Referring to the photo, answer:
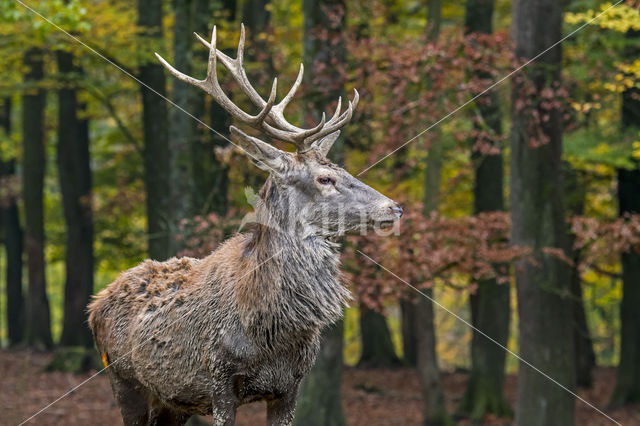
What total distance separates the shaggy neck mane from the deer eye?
242 mm

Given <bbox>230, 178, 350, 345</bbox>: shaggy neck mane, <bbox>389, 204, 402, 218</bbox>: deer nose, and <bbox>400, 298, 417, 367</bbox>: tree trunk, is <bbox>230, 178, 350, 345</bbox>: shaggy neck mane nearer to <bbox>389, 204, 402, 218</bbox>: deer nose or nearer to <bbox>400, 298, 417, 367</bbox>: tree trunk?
<bbox>389, 204, 402, 218</bbox>: deer nose

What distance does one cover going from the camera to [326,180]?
5.38 m

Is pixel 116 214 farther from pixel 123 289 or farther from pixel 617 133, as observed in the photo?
pixel 123 289

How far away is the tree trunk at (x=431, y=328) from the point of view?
12.6 metres

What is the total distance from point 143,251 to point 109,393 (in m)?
4.00

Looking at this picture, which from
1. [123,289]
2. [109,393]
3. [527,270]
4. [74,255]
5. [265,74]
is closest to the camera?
[123,289]

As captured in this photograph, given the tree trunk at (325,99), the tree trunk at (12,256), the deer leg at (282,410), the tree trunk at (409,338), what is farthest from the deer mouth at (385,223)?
the tree trunk at (12,256)

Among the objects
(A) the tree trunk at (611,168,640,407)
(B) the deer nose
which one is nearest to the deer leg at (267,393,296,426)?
(B) the deer nose

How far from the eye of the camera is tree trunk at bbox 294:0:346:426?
10.7 m

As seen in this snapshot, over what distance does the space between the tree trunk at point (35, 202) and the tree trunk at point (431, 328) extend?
383 inches

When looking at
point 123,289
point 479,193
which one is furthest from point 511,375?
point 123,289

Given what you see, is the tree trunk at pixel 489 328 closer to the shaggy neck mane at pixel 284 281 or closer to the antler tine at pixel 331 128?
the antler tine at pixel 331 128

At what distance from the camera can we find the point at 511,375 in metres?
19.8

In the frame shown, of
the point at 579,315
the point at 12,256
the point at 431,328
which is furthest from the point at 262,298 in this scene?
the point at 12,256
